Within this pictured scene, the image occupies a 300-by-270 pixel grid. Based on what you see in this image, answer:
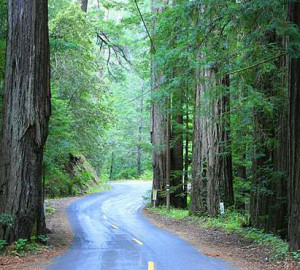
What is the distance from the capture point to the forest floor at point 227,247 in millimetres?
8797

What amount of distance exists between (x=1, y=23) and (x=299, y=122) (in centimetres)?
891

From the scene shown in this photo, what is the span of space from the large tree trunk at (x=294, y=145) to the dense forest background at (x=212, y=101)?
0.02 meters

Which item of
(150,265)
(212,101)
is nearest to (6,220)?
(150,265)

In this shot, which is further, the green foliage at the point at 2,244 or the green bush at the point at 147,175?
the green bush at the point at 147,175

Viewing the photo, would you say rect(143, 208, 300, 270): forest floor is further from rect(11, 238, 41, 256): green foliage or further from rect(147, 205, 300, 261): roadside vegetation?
rect(11, 238, 41, 256): green foliage

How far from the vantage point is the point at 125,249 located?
1084cm

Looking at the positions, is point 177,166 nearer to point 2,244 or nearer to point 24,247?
point 24,247

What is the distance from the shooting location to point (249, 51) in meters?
10.5

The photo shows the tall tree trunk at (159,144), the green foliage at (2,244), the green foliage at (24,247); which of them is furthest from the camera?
the tall tree trunk at (159,144)

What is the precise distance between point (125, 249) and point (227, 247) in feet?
9.61

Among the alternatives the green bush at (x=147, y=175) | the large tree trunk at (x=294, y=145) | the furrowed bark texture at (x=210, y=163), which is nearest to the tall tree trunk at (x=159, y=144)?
the furrowed bark texture at (x=210, y=163)

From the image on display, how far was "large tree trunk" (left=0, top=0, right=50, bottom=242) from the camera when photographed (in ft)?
34.4

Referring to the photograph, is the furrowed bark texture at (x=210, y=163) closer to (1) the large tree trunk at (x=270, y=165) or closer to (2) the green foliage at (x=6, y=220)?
(1) the large tree trunk at (x=270, y=165)

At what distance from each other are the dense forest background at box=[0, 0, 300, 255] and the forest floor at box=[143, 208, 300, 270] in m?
0.86
